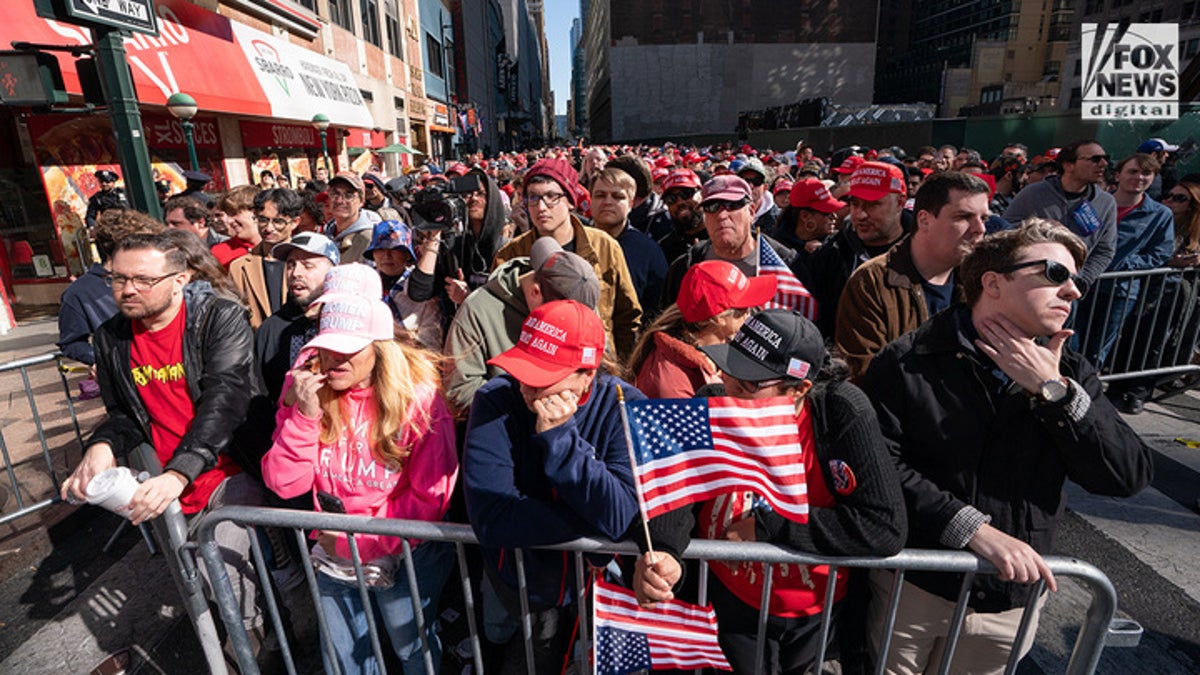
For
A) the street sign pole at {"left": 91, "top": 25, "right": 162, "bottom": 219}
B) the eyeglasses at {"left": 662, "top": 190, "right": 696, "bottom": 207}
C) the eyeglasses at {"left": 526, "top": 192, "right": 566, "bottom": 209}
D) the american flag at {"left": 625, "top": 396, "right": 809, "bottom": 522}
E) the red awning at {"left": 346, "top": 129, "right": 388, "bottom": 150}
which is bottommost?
the american flag at {"left": 625, "top": 396, "right": 809, "bottom": 522}

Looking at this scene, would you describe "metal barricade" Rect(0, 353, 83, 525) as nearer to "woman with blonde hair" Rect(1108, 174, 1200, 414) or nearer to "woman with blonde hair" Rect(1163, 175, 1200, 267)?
"woman with blonde hair" Rect(1108, 174, 1200, 414)

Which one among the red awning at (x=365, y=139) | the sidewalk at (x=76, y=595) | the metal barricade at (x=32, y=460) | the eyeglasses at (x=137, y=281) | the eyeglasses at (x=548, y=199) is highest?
the red awning at (x=365, y=139)

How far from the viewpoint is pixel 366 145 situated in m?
26.7

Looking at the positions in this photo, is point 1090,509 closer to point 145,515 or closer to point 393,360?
point 393,360

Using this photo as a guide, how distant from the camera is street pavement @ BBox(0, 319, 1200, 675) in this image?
322cm

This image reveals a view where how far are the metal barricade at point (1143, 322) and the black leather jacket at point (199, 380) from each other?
6106 mm

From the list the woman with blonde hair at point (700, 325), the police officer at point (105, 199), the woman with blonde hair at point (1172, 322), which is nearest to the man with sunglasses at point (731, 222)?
the woman with blonde hair at point (700, 325)

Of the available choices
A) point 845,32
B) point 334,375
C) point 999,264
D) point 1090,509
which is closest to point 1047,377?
point 999,264

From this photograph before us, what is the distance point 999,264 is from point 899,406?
1.94ft

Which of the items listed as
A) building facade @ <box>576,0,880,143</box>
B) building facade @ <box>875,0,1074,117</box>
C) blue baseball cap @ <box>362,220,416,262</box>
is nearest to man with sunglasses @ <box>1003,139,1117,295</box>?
blue baseball cap @ <box>362,220,416,262</box>

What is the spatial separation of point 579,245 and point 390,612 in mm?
2353

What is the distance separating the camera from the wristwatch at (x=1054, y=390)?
1914 mm

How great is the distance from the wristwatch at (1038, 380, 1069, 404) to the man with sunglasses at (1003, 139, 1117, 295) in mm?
3650

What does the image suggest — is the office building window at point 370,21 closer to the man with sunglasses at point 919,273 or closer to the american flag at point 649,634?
the man with sunglasses at point 919,273
